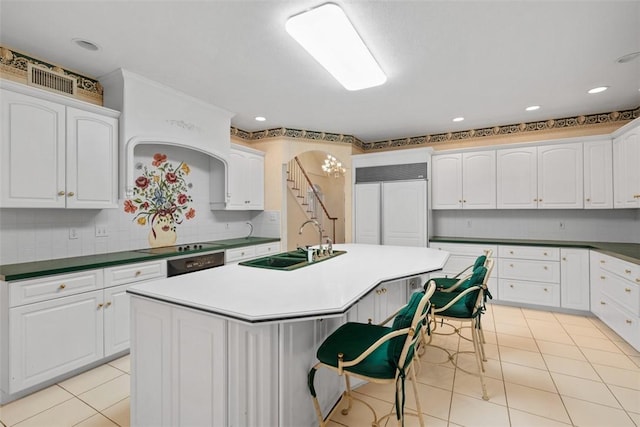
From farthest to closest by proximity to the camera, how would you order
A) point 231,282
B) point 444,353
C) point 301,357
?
point 444,353 < point 231,282 < point 301,357

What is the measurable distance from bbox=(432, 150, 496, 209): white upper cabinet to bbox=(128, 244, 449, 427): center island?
129 inches

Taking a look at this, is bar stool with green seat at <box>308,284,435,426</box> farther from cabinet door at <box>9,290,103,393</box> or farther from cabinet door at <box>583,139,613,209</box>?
cabinet door at <box>583,139,613,209</box>

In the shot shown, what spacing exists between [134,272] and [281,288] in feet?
6.08

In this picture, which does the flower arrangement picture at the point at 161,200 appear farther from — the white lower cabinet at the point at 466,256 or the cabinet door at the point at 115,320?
the white lower cabinet at the point at 466,256

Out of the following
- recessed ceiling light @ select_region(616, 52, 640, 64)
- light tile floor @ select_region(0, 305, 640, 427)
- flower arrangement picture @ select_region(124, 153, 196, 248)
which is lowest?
light tile floor @ select_region(0, 305, 640, 427)

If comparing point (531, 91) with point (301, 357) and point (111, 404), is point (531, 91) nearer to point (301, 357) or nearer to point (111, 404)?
point (301, 357)

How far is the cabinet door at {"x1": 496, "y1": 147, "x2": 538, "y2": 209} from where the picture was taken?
4.18 meters

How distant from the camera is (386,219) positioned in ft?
15.9

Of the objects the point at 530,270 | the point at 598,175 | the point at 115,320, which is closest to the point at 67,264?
the point at 115,320

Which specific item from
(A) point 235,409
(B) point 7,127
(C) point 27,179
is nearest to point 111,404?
(A) point 235,409

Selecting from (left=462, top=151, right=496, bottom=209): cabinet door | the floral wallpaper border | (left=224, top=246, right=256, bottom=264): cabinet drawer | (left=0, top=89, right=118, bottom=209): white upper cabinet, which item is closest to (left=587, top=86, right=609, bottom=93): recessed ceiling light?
the floral wallpaper border

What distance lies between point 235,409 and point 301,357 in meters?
0.38

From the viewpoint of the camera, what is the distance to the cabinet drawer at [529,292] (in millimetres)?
3846

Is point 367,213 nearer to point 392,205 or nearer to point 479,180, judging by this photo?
point 392,205
